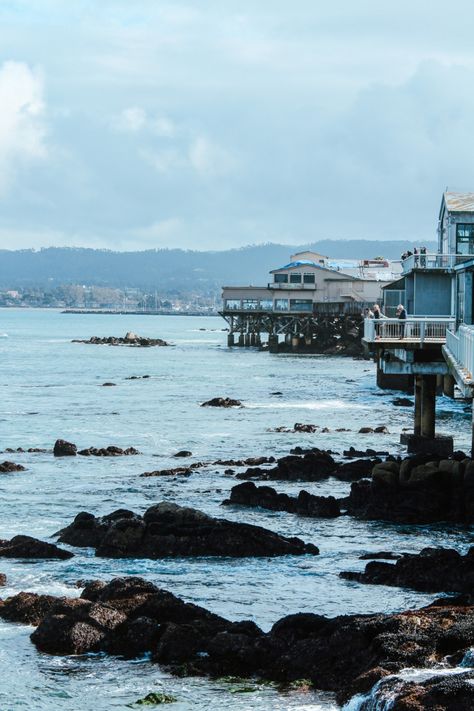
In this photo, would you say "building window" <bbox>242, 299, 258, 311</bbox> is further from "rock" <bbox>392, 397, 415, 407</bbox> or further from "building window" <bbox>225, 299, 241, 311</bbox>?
"rock" <bbox>392, 397, 415, 407</bbox>

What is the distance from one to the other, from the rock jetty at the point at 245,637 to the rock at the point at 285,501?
9.38 metres

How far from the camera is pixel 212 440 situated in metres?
45.0

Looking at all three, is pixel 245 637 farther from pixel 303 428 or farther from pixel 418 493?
pixel 303 428

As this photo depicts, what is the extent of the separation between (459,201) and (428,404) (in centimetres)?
1657

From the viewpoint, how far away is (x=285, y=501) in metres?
28.7

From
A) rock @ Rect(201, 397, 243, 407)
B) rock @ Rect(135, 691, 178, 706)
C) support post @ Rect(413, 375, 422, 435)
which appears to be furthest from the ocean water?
support post @ Rect(413, 375, 422, 435)

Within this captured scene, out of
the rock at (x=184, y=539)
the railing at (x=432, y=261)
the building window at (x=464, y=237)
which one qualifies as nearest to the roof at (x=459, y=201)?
the building window at (x=464, y=237)

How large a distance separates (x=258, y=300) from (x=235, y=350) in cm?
558

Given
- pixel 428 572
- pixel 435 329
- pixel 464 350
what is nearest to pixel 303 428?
pixel 435 329

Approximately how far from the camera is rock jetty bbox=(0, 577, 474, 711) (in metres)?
14.8

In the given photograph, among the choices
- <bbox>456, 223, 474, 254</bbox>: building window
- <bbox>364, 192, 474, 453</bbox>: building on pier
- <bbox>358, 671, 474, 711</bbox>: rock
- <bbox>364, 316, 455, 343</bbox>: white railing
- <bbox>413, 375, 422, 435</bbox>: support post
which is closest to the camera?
<bbox>358, 671, 474, 711</bbox>: rock

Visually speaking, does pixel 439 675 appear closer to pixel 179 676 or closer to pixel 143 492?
pixel 179 676

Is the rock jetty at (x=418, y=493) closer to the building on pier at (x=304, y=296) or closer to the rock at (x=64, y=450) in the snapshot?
the rock at (x=64, y=450)

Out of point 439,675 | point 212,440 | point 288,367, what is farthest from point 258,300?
point 439,675
